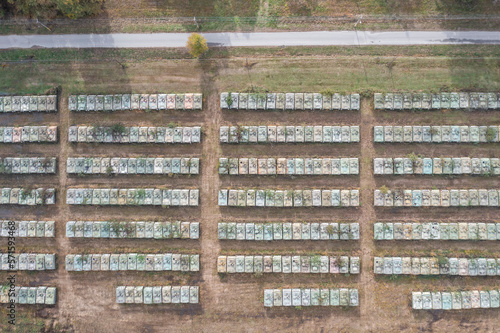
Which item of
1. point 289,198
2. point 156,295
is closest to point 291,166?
point 289,198

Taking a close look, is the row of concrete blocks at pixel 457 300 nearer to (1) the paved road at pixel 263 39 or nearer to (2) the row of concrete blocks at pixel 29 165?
(1) the paved road at pixel 263 39

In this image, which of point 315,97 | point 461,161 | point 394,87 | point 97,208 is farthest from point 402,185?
point 97,208

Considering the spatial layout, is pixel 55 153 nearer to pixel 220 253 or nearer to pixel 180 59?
pixel 180 59

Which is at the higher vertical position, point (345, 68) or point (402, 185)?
point (345, 68)

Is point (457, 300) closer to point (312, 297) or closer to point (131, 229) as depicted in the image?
point (312, 297)

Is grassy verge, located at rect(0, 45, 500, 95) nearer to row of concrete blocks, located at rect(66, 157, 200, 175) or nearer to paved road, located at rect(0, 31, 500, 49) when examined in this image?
paved road, located at rect(0, 31, 500, 49)

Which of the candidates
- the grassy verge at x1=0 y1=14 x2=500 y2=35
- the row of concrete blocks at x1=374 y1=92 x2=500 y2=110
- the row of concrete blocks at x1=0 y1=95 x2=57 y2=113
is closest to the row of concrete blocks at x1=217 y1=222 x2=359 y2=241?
the row of concrete blocks at x1=374 y1=92 x2=500 y2=110

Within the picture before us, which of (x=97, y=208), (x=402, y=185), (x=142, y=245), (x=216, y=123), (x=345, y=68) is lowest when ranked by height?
(x=142, y=245)
